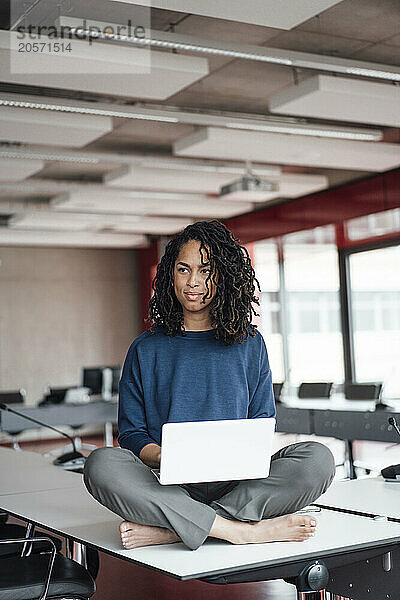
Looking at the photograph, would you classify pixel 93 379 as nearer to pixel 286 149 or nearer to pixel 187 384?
pixel 286 149

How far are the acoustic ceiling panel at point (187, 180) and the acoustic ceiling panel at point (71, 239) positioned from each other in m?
2.48

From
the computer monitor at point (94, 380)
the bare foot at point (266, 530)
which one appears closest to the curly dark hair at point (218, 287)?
the bare foot at point (266, 530)

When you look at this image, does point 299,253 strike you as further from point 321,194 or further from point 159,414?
point 159,414

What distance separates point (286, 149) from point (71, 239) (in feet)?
16.7

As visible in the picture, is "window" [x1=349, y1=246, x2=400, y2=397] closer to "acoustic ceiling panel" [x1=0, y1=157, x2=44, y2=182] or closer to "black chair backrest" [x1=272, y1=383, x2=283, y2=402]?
Answer: "black chair backrest" [x1=272, y1=383, x2=283, y2=402]

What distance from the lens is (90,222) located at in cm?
1090

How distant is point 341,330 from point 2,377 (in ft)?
16.4

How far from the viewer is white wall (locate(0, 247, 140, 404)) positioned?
1225cm

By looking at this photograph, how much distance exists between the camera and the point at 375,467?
4.98 m

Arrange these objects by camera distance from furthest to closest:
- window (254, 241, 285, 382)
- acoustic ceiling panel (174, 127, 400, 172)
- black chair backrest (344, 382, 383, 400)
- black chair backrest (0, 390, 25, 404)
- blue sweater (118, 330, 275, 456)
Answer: window (254, 241, 285, 382) < black chair backrest (0, 390, 25, 404) < black chair backrest (344, 382, 383, 400) < acoustic ceiling panel (174, 127, 400, 172) < blue sweater (118, 330, 275, 456)

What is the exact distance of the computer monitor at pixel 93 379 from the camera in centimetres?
→ 1005

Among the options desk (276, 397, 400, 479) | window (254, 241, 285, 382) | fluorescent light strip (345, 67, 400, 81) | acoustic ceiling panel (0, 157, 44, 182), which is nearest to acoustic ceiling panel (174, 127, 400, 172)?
acoustic ceiling panel (0, 157, 44, 182)

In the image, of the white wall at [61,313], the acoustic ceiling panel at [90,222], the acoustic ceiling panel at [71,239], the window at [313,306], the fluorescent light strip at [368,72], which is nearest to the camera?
the fluorescent light strip at [368,72]

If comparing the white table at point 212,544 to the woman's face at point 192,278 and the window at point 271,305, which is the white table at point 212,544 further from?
the window at point 271,305
